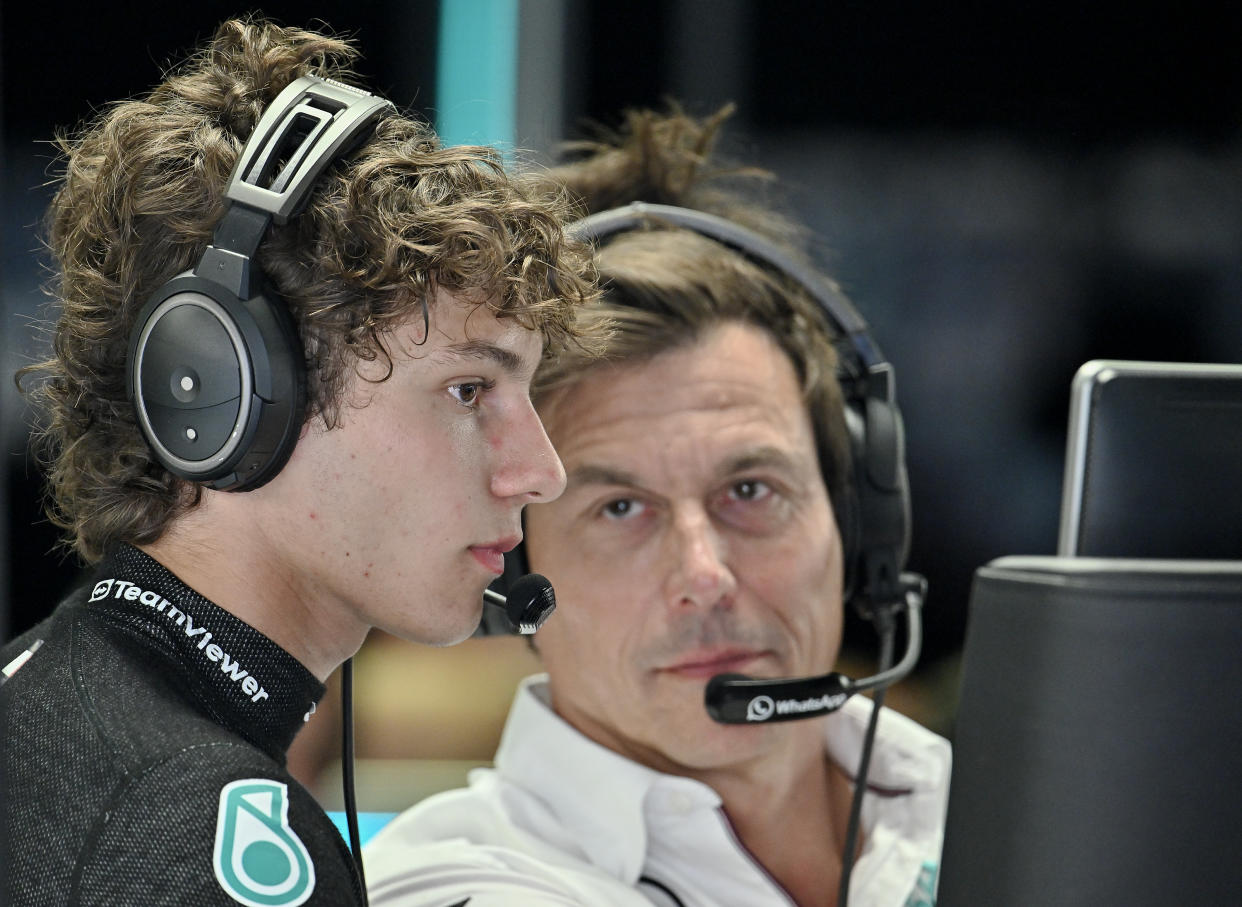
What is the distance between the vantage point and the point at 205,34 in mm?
1225

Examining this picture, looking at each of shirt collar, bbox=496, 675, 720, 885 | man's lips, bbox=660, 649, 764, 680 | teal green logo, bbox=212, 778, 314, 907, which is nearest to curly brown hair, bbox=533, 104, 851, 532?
man's lips, bbox=660, 649, 764, 680

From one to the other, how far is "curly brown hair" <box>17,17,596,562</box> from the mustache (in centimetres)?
43

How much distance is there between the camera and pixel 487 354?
2.60 feet

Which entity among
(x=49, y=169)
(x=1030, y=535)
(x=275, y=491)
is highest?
(x=49, y=169)

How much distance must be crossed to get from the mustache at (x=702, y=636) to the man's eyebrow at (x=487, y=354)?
49cm

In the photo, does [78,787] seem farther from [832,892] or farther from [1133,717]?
[832,892]

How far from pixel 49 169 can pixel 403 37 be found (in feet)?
1.35

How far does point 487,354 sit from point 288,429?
131mm

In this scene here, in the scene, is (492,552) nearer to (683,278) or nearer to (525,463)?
(525,463)

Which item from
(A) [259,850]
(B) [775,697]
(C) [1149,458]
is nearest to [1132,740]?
(C) [1149,458]

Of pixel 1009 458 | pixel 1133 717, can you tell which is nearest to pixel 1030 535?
pixel 1009 458

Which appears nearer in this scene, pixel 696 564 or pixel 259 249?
pixel 259 249

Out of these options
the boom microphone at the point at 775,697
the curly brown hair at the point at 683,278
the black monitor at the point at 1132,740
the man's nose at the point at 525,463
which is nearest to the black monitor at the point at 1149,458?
the black monitor at the point at 1132,740

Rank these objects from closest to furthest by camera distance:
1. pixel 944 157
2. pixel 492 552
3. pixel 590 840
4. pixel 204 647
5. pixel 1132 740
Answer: pixel 1132 740 < pixel 204 647 < pixel 492 552 < pixel 590 840 < pixel 944 157
